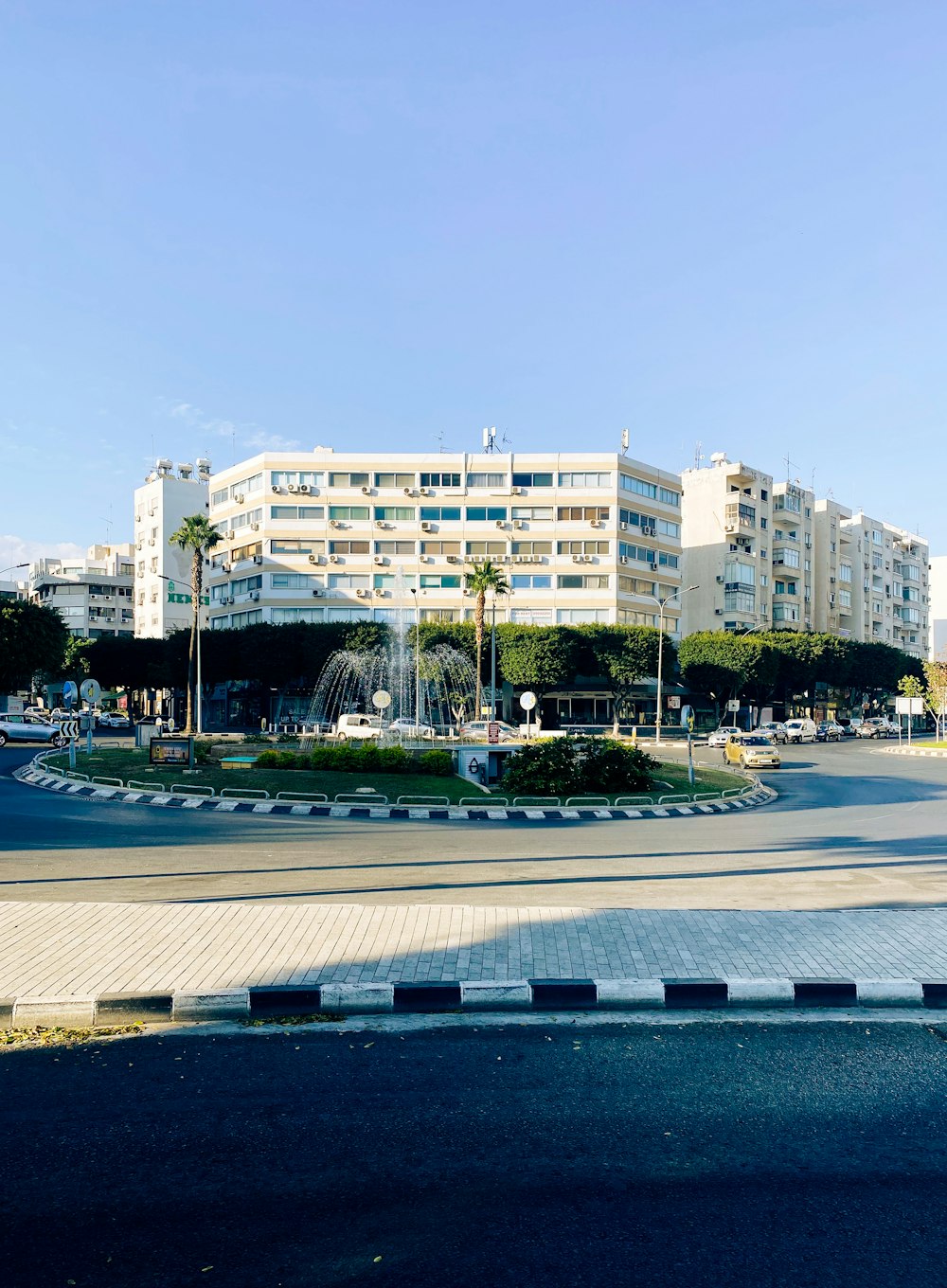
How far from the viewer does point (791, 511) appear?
97188mm

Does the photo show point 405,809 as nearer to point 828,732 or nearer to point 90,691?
point 90,691

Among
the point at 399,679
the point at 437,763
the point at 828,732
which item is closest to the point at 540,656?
the point at 399,679

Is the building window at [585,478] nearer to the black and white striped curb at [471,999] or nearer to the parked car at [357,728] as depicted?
the parked car at [357,728]

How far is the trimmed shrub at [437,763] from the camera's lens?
23.6 m

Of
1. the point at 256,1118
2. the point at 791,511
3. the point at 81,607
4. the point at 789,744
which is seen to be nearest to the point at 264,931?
the point at 256,1118

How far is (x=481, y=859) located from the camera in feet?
43.9

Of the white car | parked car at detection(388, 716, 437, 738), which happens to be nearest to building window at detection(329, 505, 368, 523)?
the white car

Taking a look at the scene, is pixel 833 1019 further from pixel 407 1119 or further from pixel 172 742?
pixel 172 742

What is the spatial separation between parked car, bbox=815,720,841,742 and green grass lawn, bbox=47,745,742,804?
4315 centimetres

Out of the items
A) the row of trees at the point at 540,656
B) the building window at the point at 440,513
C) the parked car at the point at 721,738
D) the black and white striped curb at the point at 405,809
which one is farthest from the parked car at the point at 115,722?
the black and white striped curb at the point at 405,809

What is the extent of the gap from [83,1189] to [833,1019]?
4.95 metres

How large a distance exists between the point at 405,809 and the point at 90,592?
105437 millimetres

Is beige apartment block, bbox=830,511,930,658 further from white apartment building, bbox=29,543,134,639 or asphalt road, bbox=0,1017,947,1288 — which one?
asphalt road, bbox=0,1017,947,1288

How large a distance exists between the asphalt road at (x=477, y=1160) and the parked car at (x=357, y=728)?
1094 inches
